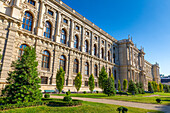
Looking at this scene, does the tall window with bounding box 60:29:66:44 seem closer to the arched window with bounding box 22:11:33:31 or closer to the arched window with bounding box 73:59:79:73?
the arched window with bounding box 73:59:79:73

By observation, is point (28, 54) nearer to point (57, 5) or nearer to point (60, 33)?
point (60, 33)

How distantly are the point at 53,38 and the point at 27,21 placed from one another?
694cm

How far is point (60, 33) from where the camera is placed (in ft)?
104

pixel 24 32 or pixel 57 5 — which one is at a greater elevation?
pixel 57 5

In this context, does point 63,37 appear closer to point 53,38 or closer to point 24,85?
point 53,38


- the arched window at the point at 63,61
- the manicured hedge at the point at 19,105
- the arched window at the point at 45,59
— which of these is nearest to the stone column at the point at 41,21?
the arched window at the point at 45,59

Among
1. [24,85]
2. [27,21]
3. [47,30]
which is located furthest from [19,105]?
[47,30]

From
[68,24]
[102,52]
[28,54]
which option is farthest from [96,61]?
[28,54]

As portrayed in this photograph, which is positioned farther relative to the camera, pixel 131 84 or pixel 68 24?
pixel 131 84

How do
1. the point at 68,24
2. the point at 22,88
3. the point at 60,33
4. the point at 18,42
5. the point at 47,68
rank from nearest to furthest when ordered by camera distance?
the point at 22,88
the point at 18,42
the point at 47,68
the point at 60,33
the point at 68,24

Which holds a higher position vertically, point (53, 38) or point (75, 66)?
point (53, 38)

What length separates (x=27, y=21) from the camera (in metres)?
25.6

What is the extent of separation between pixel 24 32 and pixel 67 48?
37.8 feet

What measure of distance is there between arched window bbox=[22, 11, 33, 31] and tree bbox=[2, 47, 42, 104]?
14.8 m
